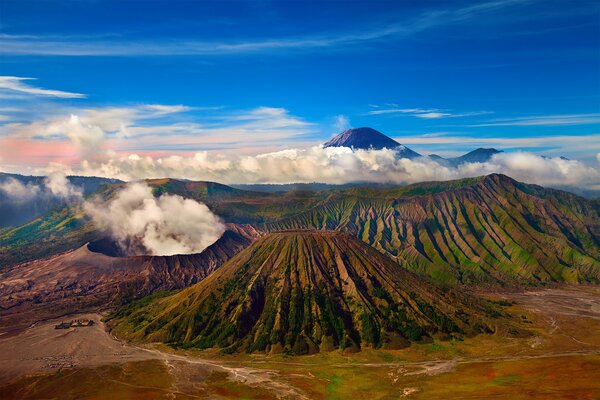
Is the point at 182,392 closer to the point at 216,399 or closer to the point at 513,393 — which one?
the point at 216,399

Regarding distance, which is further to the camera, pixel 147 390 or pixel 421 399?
pixel 147 390

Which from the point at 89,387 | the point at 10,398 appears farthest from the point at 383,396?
the point at 10,398

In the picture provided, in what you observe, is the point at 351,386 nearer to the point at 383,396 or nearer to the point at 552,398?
the point at 383,396

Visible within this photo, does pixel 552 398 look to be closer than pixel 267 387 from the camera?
Yes

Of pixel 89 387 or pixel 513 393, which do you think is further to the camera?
pixel 89 387

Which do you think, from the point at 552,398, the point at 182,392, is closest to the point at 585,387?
the point at 552,398

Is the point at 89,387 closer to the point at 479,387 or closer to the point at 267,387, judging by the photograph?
the point at 267,387

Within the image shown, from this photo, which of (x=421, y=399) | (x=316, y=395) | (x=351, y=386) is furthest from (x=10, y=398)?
(x=421, y=399)
